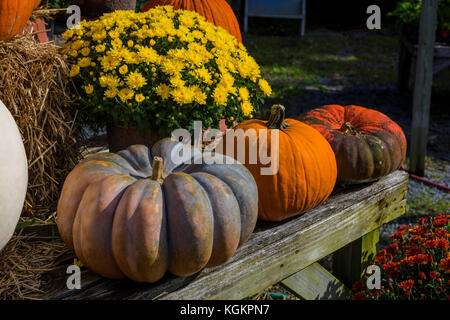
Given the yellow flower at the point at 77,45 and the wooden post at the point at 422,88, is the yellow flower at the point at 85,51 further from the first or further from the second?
the wooden post at the point at 422,88

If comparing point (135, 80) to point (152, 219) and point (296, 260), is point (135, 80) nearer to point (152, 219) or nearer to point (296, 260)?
point (152, 219)

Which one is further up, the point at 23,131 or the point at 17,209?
the point at 23,131

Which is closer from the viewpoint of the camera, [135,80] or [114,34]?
[135,80]

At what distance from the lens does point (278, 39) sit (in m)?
11.1

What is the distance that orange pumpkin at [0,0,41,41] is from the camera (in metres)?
1.82

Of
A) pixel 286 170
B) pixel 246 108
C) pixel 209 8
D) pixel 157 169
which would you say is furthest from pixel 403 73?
pixel 157 169

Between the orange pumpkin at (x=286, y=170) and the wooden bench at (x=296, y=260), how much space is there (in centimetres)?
8

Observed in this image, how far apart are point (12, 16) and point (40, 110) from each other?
1.16 ft

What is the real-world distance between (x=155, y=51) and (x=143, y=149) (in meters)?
0.43

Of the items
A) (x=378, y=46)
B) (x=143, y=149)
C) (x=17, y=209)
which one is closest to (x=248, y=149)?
(x=143, y=149)

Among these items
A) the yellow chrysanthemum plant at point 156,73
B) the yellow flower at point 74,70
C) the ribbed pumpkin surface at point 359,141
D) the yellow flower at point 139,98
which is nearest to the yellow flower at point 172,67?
the yellow chrysanthemum plant at point 156,73

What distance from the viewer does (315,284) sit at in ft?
7.61

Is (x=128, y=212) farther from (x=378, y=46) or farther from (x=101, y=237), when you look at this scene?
(x=378, y=46)

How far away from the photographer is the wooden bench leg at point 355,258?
2500mm
